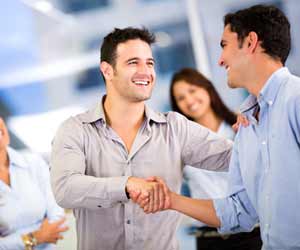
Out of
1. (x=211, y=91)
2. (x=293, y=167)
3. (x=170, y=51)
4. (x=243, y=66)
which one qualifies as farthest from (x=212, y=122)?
(x=293, y=167)

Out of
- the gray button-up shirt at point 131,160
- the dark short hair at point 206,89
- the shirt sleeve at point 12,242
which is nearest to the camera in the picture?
the gray button-up shirt at point 131,160

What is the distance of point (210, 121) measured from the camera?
8.46 ft

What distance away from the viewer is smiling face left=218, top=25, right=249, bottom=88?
65.9 inches

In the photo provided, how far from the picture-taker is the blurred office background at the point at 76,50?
2.50 metres

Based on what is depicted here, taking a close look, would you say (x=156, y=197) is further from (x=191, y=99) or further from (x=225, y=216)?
(x=191, y=99)

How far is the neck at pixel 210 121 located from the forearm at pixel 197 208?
0.75m

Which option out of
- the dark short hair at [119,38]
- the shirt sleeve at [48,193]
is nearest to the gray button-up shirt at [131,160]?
the dark short hair at [119,38]

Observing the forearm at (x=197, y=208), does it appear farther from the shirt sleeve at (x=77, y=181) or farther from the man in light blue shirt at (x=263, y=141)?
the shirt sleeve at (x=77, y=181)

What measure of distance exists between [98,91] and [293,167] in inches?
56.2

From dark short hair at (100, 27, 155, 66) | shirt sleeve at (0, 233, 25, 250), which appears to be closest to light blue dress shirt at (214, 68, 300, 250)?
dark short hair at (100, 27, 155, 66)

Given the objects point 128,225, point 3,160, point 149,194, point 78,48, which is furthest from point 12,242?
point 78,48

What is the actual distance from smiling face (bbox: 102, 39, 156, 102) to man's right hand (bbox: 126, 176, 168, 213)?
407 millimetres

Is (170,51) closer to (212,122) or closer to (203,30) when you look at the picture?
(203,30)

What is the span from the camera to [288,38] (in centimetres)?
168
